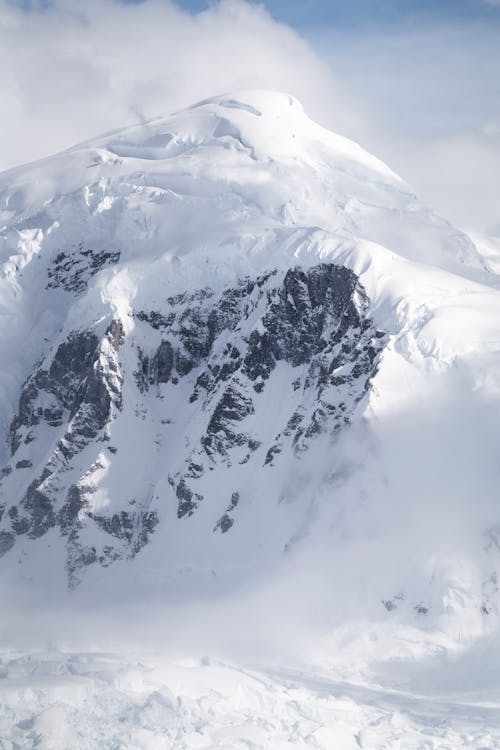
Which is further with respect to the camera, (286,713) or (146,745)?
(286,713)

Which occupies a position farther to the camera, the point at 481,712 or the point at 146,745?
the point at 481,712

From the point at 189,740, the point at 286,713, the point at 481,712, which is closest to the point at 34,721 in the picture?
the point at 189,740

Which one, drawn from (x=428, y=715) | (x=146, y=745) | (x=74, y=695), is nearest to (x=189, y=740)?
(x=146, y=745)

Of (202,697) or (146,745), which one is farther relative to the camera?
(202,697)

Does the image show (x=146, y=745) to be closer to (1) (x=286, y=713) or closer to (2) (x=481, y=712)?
(1) (x=286, y=713)

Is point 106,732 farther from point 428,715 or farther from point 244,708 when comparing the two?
point 428,715

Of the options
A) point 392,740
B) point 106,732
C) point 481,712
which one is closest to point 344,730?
point 392,740

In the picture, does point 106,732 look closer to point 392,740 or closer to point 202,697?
point 202,697
